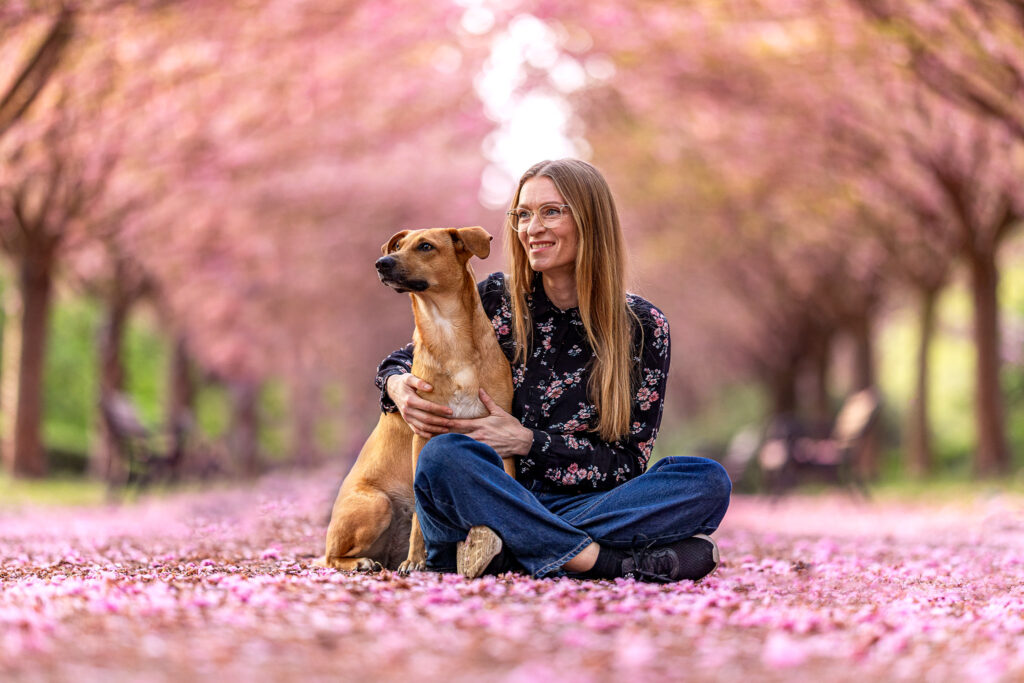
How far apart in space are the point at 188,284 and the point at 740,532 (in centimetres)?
1461

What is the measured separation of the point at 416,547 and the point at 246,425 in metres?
21.1

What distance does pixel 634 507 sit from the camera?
4.66 meters

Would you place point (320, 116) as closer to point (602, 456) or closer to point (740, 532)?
point (740, 532)

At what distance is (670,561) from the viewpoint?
469cm

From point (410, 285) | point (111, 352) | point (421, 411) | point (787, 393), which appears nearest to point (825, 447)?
point (410, 285)

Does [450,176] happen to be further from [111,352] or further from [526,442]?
[526,442]

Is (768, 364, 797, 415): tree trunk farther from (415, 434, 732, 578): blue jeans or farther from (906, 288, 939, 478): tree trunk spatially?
(415, 434, 732, 578): blue jeans

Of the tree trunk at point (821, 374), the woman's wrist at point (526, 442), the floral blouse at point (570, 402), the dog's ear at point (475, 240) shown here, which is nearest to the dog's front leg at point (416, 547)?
the floral blouse at point (570, 402)

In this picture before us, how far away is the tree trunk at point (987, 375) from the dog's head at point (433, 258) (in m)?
13.4

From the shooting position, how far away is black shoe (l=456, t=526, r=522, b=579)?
14.8 feet

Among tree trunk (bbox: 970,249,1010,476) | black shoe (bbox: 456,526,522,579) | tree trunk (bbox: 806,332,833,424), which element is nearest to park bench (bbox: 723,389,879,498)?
tree trunk (bbox: 970,249,1010,476)

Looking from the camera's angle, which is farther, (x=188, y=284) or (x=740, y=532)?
(x=188, y=284)

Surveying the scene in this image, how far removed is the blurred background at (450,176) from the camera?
1198 centimetres

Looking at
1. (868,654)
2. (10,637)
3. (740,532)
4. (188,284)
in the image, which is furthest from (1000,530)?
(188,284)
